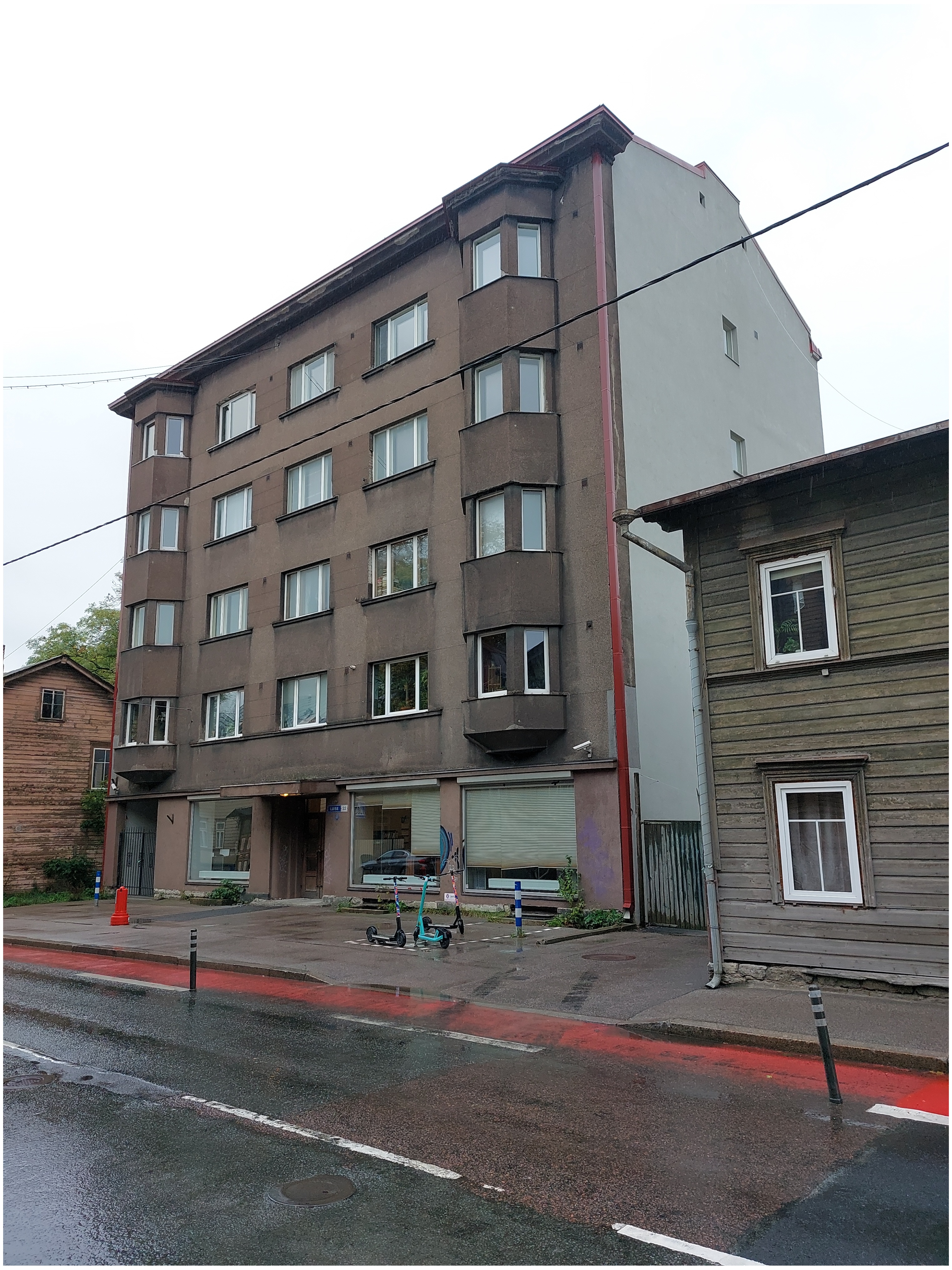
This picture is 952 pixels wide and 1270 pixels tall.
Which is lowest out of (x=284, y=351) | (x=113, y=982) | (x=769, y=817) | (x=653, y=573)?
(x=113, y=982)

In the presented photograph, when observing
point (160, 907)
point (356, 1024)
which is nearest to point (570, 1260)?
point (356, 1024)

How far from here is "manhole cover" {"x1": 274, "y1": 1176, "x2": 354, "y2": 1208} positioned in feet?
17.0

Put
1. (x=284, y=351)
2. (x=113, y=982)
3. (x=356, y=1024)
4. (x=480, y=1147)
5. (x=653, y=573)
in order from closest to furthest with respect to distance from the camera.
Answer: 1. (x=480, y=1147)
2. (x=356, y=1024)
3. (x=113, y=982)
4. (x=653, y=573)
5. (x=284, y=351)

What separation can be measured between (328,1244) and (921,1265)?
115 inches

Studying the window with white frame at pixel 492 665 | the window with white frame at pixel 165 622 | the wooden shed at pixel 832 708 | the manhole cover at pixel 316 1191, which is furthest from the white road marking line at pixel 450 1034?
the window with white frame at pixel 165 622

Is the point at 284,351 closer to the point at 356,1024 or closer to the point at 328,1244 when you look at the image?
the point at 356,1024

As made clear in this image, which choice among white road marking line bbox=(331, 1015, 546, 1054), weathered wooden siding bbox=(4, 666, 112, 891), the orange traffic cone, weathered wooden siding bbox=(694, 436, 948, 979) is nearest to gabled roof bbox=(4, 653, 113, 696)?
weathered wooden siding bbox=(4, 666, 112, 891)

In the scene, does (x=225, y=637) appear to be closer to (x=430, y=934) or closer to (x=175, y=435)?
(x=175, y=435)

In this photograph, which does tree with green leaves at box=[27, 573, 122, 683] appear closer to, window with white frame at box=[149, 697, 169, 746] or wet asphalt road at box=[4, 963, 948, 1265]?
window with white frame at box=[149, 697, 169, 746]

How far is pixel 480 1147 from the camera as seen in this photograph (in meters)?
6.06

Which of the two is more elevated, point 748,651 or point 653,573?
point 653,573

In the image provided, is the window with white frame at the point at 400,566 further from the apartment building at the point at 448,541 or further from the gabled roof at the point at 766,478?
the gabled roof at the point at 766,478

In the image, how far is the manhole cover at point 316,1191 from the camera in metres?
5.18

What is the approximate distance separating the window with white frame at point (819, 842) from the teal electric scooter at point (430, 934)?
19.3ft
